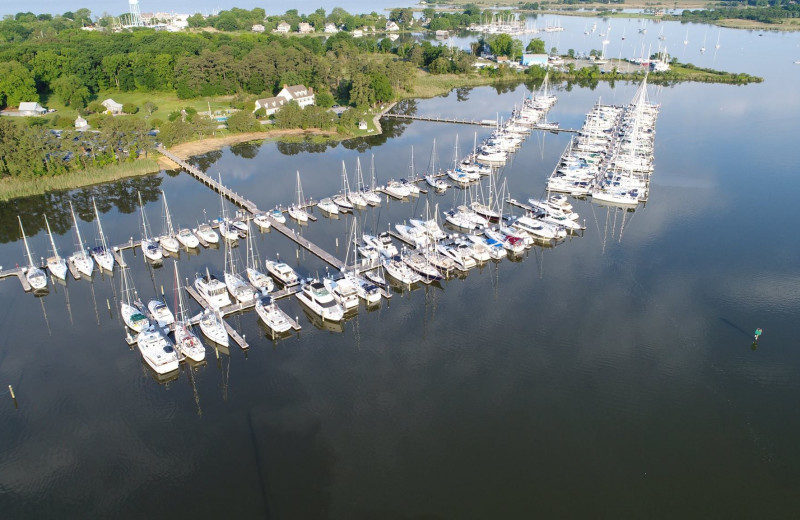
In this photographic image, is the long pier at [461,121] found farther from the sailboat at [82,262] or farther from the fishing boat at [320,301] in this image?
the sailboat at [82,262]

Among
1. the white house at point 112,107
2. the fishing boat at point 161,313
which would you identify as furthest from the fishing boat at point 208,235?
the white house at point 112,107

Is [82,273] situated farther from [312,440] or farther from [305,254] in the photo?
[312,440]

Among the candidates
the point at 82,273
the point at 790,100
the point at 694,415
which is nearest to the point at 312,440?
the point at 694,415

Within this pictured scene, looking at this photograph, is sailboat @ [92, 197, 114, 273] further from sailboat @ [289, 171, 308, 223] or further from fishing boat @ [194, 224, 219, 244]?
sailboat @ [289, 171, 308, 223]

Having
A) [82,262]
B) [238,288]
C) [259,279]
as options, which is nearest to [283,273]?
[259,279]

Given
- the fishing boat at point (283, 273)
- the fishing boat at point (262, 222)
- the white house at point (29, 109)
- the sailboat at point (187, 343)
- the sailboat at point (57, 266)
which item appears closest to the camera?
the sailboat at point (187, 343)
